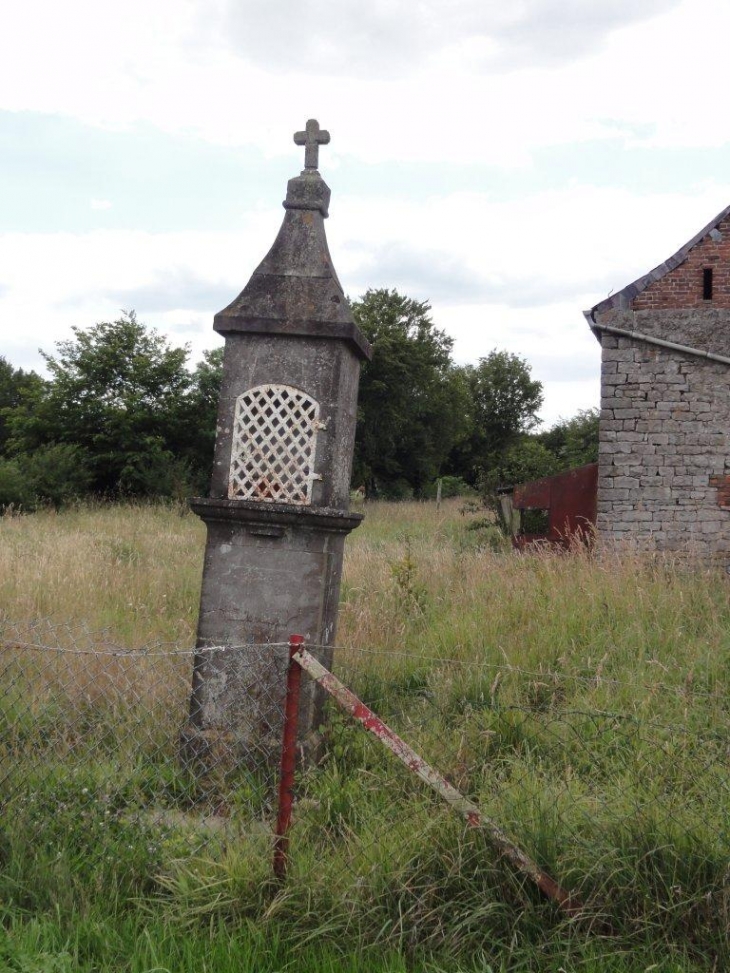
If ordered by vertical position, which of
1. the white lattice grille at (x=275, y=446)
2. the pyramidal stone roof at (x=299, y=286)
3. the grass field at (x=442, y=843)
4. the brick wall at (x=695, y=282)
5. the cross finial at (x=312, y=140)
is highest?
the brick wall at (x=695, y=282)

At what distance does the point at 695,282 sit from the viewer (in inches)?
468

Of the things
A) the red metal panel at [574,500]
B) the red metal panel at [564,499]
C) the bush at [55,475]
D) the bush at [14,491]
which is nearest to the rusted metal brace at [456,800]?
the red metal panel at [564,499]

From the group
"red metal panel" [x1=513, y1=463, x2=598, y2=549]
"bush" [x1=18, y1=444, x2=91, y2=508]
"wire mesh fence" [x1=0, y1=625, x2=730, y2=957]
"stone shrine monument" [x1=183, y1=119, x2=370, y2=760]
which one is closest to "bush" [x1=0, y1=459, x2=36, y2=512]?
"bush" [x1=18, y1=444, x2=91, y2=508]

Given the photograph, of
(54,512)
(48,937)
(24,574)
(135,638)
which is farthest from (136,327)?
(48,937)

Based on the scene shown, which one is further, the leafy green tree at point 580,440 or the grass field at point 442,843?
the leafy green tree at point 580,440

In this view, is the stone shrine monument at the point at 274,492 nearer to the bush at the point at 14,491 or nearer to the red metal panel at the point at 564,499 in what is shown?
the red metal panel at the point at 564,499

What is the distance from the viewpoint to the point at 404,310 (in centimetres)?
3931

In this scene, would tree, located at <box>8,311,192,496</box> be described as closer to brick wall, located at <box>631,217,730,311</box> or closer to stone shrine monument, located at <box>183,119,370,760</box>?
brick wall, located at <box>631,217,730,311</box>

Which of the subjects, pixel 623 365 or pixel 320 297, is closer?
pixel 320 297

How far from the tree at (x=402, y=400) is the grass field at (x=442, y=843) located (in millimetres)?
29133

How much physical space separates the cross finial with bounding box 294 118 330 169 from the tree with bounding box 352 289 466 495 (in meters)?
29.5

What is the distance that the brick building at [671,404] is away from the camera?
456 inches

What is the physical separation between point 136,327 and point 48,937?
81.2ft

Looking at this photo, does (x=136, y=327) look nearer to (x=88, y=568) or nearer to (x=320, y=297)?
(x=88, y=568)
